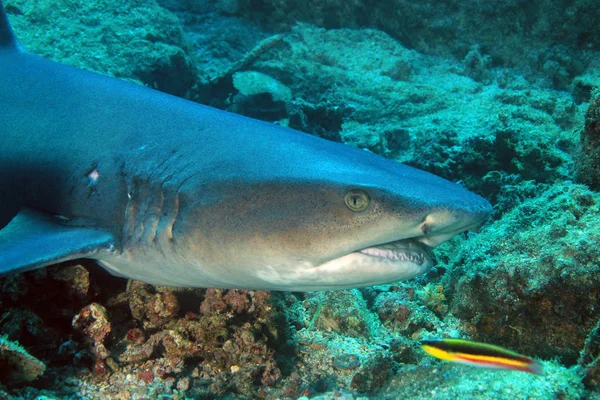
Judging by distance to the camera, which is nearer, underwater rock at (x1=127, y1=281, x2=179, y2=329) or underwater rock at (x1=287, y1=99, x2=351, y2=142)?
underwater rock at (x1=127, y1=281, x2=179, y2=329)

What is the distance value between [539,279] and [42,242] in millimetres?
2952

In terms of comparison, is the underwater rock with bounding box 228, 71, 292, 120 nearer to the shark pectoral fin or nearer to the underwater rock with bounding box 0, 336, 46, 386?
the shark pectoral fin

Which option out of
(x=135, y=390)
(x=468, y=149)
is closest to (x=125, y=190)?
(x=135, y=390)

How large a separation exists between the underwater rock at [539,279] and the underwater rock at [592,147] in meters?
0.17

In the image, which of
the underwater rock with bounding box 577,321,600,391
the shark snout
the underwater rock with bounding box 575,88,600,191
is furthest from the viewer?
the underwater rock with bounding box 575,88,600,191

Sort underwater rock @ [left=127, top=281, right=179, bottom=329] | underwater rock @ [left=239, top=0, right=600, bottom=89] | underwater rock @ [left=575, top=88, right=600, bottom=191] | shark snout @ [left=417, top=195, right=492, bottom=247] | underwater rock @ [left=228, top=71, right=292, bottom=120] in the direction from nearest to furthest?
1. shark snout @ [left=417, top=195, right=492, bottom=247]
2. underwater rock @ [left=127, top=281, right=179, bottom=329]
3. underwater rock @ [left=575, top=88, right=600, bottom=191]
4. underwater rock @ [left=228, top=71, right=292, bottom=120]
5. underwater rock @ [left=239, top=0, right=600, bottom=89]

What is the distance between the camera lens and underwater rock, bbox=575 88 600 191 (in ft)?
10.1

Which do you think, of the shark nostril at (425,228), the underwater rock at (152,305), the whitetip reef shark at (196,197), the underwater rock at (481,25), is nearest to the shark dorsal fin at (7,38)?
the whitetip reef shark at (196,197)

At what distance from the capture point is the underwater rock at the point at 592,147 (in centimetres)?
307

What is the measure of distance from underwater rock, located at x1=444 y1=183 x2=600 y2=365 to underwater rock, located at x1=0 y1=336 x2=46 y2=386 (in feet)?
9.05

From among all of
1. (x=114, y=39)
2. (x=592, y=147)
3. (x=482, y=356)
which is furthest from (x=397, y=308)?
(x=114, y=39)

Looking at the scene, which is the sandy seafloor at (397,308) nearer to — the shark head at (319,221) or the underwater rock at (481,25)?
the shark head at (319,221)

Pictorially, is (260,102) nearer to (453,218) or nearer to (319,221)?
(319,221)

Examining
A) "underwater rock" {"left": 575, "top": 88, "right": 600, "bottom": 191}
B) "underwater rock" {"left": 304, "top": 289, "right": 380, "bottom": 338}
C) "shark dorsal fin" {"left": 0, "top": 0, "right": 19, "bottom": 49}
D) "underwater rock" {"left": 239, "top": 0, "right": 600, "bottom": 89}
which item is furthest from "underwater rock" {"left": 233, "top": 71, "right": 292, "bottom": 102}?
"underwater rock" {"left": 575, "top": 88, "right": 600, "bottom": 191}
